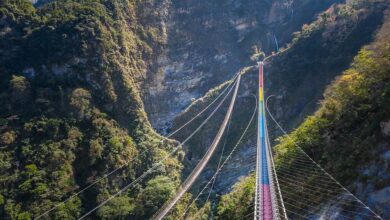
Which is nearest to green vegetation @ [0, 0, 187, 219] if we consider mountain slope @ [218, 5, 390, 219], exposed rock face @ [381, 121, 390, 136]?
mountain slope @ [218, 5, 390, 219]

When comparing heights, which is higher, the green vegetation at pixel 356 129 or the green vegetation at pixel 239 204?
the green vegetation at pixel 356 129

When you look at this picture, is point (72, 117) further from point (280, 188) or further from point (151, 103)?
point (280, 188)

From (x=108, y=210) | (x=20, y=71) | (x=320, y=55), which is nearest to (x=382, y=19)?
(x=320, y=55)

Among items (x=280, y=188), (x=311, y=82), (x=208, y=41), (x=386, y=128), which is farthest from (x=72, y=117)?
(x=208, y=41)

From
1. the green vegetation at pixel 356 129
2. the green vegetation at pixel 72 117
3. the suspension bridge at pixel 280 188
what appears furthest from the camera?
the green vegetation at pixel 72 117

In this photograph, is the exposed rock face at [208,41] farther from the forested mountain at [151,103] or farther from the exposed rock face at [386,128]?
the exposed rock face at [386,128]

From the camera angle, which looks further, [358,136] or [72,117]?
[72,117]

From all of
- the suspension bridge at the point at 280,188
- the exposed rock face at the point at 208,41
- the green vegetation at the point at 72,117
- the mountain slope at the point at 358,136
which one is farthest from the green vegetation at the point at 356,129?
the exposed rock face at the point at 208,41

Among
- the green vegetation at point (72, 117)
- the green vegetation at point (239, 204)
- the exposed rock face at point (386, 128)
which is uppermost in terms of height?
the green vegetation at point (72, 117)
